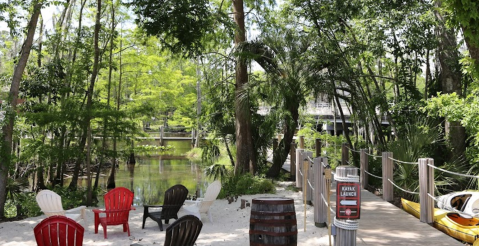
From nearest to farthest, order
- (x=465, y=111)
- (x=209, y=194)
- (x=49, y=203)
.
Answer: (x=49, y=203), (x=209, y=194), (x=465, y=111)

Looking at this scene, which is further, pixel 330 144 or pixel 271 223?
pixel 330 144

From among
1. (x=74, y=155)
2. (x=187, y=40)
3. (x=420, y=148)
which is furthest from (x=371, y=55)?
(x=74, y=155)

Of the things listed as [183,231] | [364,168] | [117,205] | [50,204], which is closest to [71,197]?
[50,204]

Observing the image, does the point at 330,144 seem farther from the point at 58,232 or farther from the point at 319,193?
the point at 58,232

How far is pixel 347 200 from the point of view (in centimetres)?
483

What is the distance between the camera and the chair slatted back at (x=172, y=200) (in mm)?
8539

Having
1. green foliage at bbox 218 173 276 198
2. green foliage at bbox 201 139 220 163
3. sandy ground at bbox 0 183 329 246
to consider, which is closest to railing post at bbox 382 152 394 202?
sandy ground at bbox 0 183 329 246

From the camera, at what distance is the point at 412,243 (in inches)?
242

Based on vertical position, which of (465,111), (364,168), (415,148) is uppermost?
(465,111)

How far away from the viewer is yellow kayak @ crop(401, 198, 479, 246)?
660cm

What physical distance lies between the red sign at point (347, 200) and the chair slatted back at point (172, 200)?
14.4 ft

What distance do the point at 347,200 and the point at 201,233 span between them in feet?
13.4

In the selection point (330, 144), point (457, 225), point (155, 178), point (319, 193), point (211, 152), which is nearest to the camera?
point (457, 225)

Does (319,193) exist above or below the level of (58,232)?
above
